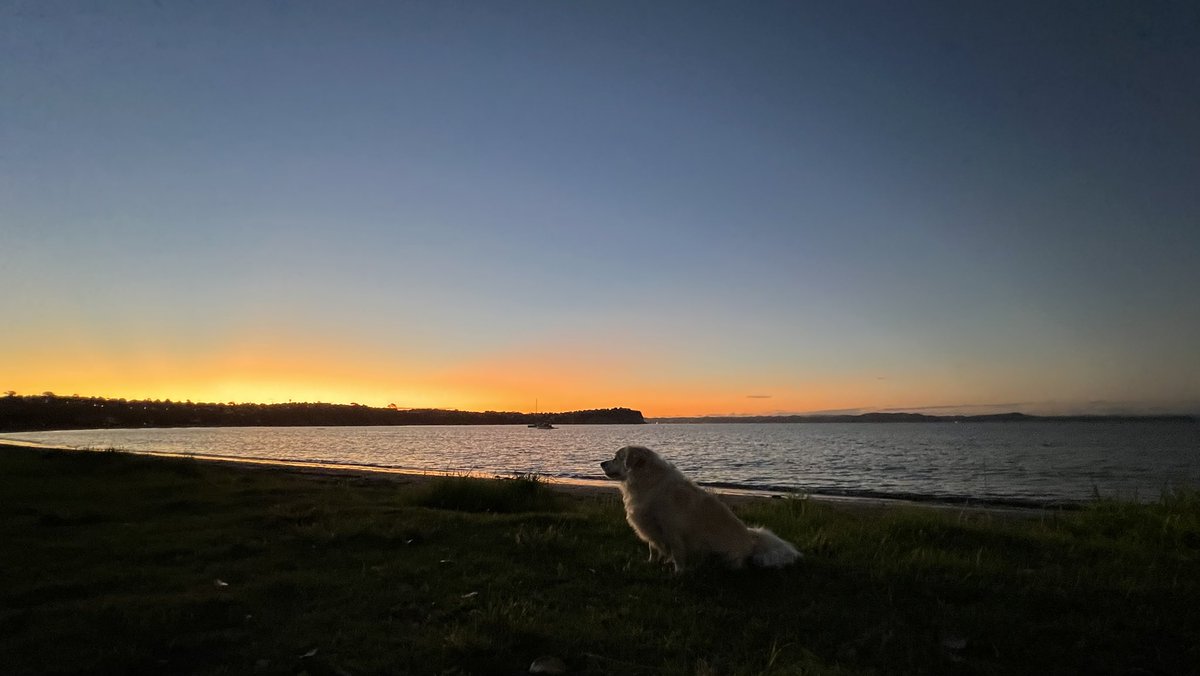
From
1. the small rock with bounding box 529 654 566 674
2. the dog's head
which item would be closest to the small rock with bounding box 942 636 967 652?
the small rock with bounding box 529 654 566 674

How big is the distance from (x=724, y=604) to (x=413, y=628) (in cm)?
282

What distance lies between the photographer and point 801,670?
13.5 feet

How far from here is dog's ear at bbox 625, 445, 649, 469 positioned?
8148mm

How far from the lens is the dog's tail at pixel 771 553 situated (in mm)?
6887

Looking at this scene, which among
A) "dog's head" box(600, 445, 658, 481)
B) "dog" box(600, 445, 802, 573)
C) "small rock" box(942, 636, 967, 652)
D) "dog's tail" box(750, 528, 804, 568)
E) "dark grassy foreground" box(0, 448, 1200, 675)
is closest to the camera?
"dark grassy foreground" box(0, 448, 1200, 675)

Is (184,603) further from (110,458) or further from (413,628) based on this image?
(110,458)

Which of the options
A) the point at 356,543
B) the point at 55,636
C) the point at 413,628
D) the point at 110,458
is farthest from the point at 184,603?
the point at 110,458

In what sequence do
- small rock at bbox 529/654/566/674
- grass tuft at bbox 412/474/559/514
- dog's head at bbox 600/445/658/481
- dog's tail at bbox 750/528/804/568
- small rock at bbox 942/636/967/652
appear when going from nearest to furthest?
small rock at bbox 529/654/566/674
small rock at bbox 942/636/967/652
dog's tail at bbox 750/528/804/568
dog's head at bbox 600/445/658/481
grass tuft at bbox 412/474/559/514

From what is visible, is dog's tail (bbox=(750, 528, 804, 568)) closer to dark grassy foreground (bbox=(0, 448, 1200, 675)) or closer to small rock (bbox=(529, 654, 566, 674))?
dark grassy foreground (bbox=(0, 448, 1200, 675))

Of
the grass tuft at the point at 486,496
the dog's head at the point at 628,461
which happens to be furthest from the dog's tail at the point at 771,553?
the grass tuft at the point at 486,496

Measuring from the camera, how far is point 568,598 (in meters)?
6.00

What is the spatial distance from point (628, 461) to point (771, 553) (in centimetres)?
216

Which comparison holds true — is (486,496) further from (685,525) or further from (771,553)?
(771,553)

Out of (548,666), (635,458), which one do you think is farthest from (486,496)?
(548,666)
